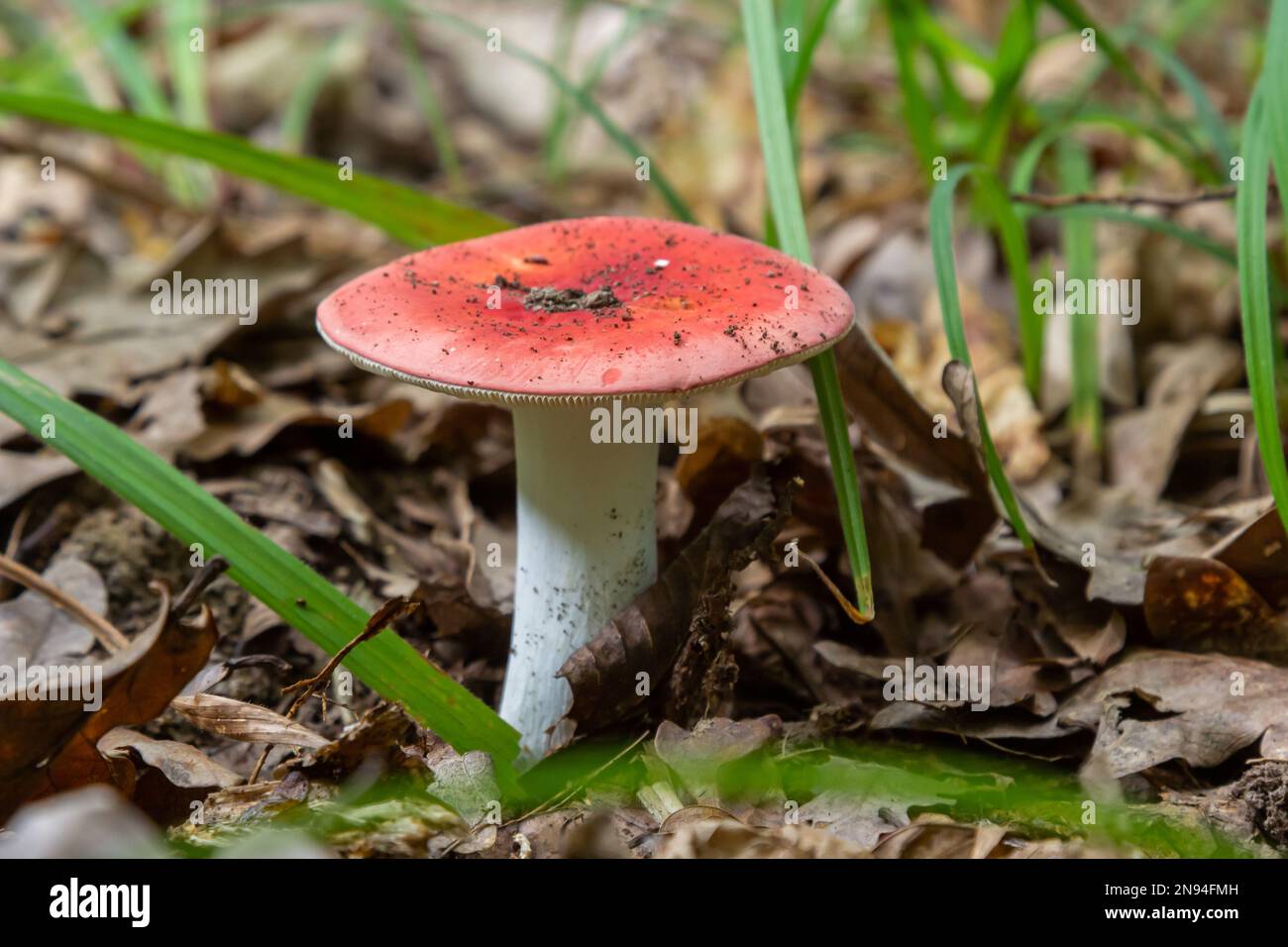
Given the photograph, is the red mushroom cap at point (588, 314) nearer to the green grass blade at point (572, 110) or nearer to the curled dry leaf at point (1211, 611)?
the curled dry leaf at point (1211, 611)

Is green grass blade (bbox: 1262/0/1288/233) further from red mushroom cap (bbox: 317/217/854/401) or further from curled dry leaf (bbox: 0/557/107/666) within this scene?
curled dry leaf (bbox: 0/557/107/666)

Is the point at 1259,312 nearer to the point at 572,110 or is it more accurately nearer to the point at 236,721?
the point at 236,721

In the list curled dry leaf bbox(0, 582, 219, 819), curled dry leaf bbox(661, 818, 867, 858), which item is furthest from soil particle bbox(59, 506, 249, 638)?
curled dry leaf bbox(661, 818, 867, 858)

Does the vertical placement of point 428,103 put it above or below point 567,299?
above

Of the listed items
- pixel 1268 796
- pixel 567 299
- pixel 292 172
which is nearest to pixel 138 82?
pixel 292 172

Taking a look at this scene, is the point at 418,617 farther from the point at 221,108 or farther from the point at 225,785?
the point at 221,108

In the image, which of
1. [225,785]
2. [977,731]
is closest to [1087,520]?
[977,731]
